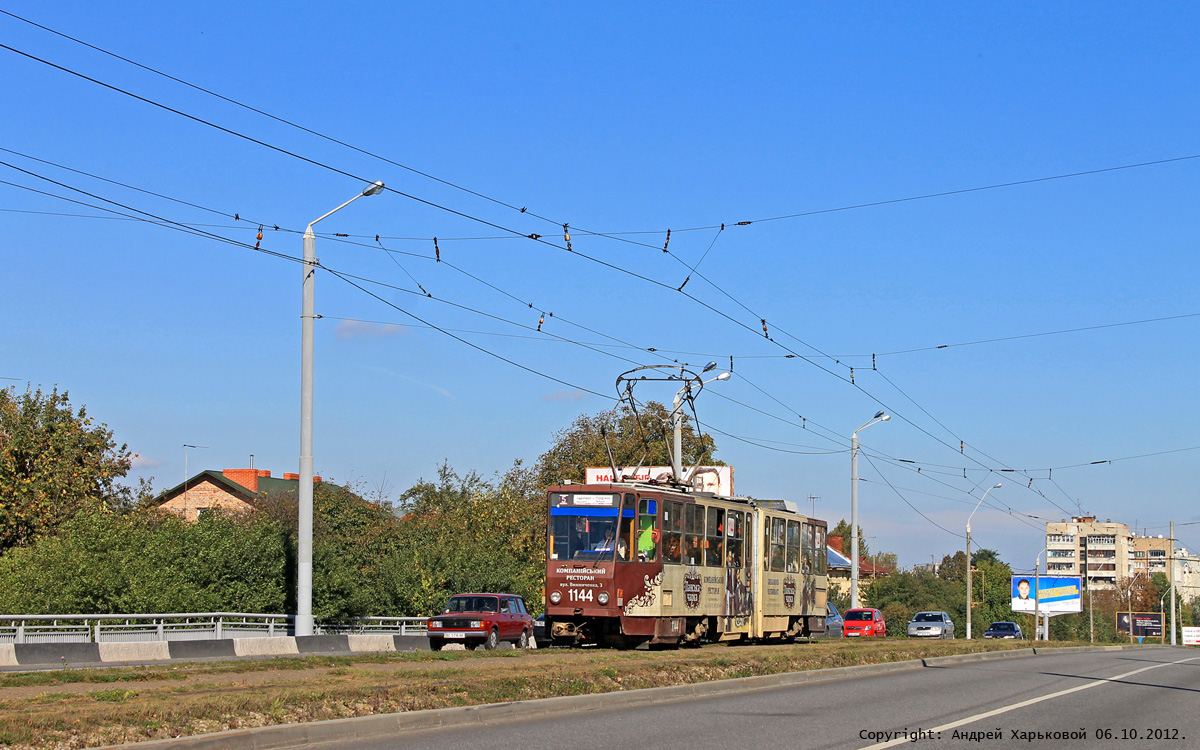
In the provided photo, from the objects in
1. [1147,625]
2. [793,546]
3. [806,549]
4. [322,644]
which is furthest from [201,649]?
[1147,625]

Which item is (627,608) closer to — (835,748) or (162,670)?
(162,670)

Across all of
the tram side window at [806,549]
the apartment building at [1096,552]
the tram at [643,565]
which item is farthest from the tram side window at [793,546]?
the apartment building at [1096,552]

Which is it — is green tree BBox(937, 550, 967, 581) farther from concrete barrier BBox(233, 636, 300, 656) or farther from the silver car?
concrete barrier BBox(233, 636, 300, 656)

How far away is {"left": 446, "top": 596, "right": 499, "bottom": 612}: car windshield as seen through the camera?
2870cm

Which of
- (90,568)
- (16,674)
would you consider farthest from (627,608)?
(90,568)

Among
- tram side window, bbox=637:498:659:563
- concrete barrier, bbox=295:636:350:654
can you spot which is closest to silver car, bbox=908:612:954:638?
tram side window, bbox=637:498:659:563

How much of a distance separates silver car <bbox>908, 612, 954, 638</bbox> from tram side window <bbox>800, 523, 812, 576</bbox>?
63.4ft

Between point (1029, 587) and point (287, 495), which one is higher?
point (287, 495)

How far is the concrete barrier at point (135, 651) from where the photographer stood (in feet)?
64.0

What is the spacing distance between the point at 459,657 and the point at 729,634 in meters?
9.38

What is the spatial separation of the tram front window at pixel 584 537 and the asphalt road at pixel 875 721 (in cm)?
590

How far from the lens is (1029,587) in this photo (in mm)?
87312

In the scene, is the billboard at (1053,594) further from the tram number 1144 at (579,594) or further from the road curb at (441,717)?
the road curb at (441,717)

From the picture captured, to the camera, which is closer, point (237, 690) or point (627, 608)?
point (237, 690)
